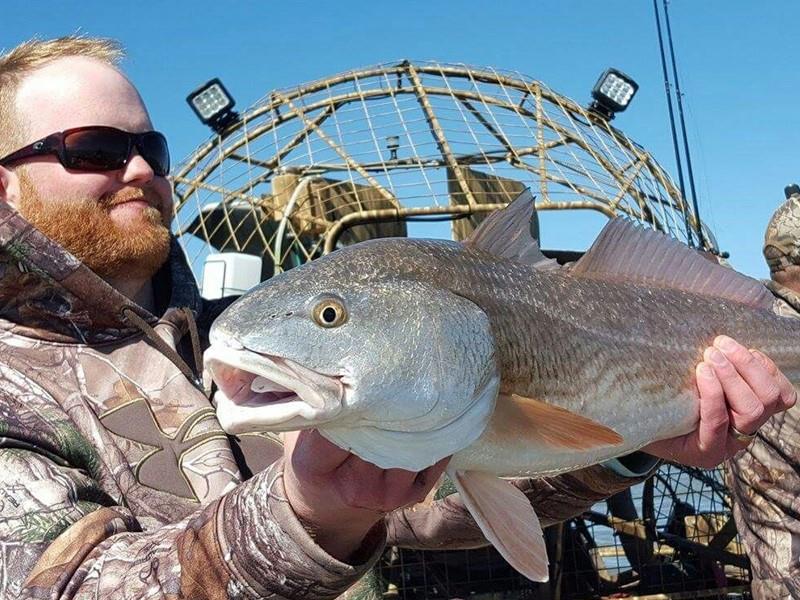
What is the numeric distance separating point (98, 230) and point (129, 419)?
612 mm

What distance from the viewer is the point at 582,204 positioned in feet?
21.0

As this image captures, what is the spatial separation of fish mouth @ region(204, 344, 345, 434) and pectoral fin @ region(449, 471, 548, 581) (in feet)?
1.48

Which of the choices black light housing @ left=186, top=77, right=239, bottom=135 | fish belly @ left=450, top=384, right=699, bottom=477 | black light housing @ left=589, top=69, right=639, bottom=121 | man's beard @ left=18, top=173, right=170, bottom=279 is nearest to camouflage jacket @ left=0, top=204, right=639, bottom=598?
man's beard @ left=18, top=173, right=170, bottom=279

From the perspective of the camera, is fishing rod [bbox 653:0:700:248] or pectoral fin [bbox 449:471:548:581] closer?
pectoral fin [bbox 449:471:548:581]

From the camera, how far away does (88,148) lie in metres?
2.81

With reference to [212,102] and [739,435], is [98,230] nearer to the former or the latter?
[739,435]

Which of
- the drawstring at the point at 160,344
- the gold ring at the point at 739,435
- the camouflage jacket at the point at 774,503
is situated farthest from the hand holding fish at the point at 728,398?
the camouflage jacket at the point at 774,503

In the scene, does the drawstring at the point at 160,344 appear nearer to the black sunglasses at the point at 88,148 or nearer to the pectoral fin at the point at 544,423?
the black sunglasses at the point at 88,148

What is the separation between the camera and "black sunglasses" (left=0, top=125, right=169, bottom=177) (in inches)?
110

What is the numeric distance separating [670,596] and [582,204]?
2720mm

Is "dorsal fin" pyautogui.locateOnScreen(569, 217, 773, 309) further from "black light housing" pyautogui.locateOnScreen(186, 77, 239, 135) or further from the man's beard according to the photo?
"black light housing" pyautogui.locateOnScreen(186, 77, 239, 135)

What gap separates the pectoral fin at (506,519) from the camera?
184 centimetres

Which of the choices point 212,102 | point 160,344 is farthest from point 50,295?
point 212,102

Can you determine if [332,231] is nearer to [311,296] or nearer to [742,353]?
[742,353]
